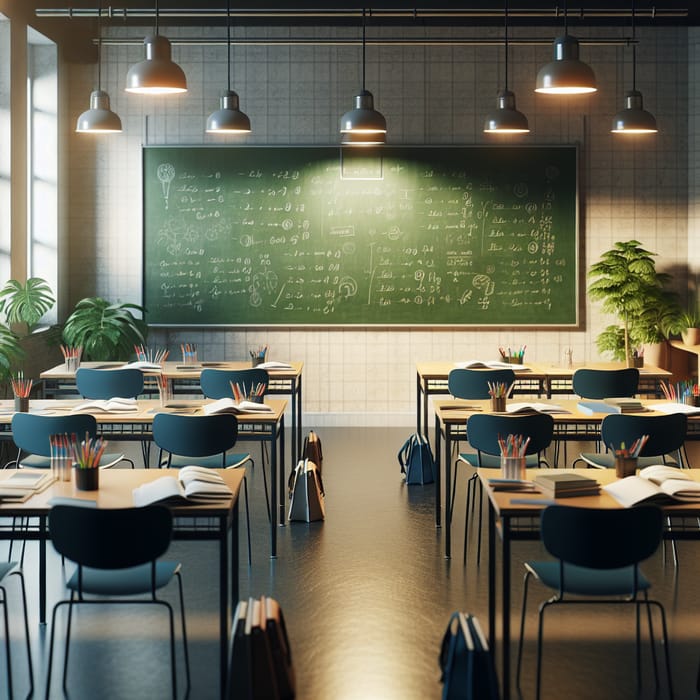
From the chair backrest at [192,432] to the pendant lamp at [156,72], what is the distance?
1.61m

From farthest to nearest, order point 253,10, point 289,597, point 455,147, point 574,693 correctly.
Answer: point 455,147 < point 253,10 < point 289,597 < point 574,693

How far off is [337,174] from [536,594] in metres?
5.29

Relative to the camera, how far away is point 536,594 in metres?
4.51

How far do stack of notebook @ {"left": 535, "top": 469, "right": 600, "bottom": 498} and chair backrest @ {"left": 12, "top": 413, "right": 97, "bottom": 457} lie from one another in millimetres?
2222

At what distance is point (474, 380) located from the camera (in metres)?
6.66

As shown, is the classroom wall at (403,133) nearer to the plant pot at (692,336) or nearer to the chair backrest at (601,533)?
the plant pot at (692,336)

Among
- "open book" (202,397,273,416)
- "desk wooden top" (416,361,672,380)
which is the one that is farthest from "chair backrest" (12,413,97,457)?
"desk wooden top" (416,361,672,380)

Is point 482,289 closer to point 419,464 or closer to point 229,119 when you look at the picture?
point 419,464

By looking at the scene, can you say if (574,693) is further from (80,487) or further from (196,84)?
(196,84)

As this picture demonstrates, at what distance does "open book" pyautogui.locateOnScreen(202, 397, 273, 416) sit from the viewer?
205 inches

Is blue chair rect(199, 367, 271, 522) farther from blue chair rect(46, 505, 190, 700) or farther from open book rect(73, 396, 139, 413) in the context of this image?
blue chair rect(46, 505, 190, 700)

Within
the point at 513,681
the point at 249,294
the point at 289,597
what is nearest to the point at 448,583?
the point at 289,597

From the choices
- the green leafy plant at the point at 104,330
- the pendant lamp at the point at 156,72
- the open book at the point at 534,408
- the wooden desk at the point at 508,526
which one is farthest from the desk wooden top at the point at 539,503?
the green leafy plant at the point at 104,330

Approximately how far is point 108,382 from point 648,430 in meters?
3.35
